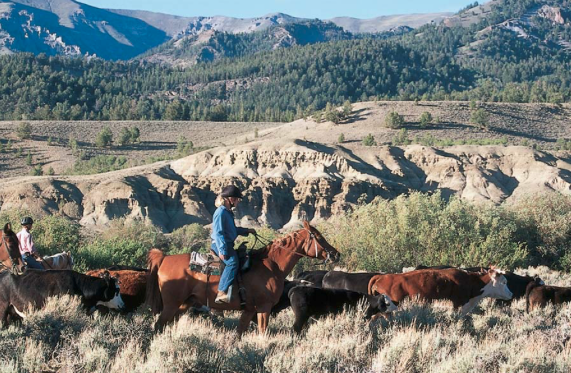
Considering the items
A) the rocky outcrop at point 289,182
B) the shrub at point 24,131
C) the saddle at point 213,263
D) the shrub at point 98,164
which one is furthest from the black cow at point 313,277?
the shrub at point 24,131

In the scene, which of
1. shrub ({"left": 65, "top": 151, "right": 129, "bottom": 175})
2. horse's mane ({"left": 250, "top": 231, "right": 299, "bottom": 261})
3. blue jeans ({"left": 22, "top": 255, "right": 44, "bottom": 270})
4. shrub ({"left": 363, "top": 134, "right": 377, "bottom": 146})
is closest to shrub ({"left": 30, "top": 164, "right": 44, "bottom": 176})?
shrub ({"left": 65, "top": 151, "right": 129, "bottom": 175})

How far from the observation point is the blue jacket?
10852mm

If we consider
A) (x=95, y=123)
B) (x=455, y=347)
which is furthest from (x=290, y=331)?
(x=95, y=123)

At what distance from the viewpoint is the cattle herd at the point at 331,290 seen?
1104 cm

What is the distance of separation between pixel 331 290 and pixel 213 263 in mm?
2483

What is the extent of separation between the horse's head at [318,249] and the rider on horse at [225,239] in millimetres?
1327

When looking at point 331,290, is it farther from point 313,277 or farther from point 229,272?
point 313,277

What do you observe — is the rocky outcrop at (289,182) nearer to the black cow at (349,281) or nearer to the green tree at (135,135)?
the green tree at (135,135)

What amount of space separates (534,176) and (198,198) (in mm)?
32816

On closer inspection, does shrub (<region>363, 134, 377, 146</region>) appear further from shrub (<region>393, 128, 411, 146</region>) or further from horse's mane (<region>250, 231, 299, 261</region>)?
horse's mane (<region>250, 231, 299, 261</region>)

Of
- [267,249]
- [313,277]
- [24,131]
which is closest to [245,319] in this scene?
[267,249]

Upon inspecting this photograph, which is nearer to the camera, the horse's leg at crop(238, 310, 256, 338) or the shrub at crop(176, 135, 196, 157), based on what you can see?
the horse's leg at crop(238, 310, 256, 338)

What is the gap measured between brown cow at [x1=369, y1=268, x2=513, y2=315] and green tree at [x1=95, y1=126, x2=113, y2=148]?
79.3 meters

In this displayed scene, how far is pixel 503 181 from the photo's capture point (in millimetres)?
67188
